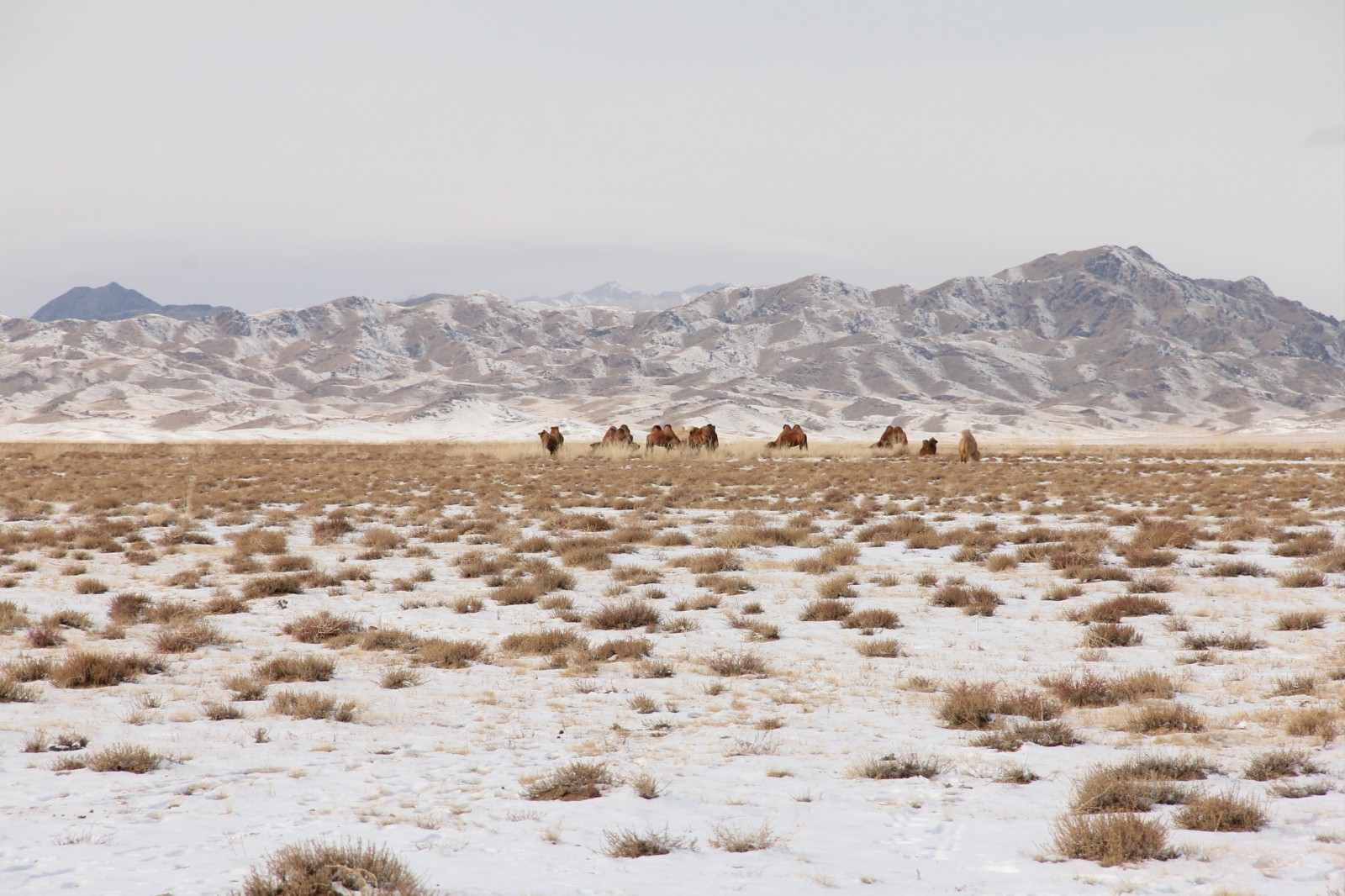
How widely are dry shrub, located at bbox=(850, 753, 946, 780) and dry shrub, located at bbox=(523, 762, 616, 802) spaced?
1.50 m

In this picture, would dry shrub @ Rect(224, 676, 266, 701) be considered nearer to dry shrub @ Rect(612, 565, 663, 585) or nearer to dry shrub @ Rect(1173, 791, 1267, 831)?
dry shrub @ Rect(612, 565, 663, 585)

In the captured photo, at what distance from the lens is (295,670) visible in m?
8.59

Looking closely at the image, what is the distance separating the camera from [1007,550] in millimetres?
15852

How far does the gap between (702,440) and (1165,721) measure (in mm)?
37651

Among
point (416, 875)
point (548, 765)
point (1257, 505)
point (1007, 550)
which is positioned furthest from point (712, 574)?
point (1257, 505)

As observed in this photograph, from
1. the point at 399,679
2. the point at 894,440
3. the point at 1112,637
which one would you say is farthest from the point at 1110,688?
the point at 894,440

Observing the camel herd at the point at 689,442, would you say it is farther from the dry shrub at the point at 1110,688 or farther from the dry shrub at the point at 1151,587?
the dry shrub at the point at 1110,688

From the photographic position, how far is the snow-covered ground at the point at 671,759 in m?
4.78

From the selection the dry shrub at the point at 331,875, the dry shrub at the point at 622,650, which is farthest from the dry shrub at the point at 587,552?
the dry shrub at the point at 331,875

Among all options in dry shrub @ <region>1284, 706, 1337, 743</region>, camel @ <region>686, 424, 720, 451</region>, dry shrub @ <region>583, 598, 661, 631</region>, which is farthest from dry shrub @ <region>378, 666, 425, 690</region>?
camel @ <region>686, 424, 720, 451</region>

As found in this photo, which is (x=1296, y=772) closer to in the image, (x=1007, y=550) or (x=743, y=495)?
(x=1007, y=550)

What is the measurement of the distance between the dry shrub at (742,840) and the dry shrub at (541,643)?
4387 mm

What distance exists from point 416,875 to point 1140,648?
23.6ft

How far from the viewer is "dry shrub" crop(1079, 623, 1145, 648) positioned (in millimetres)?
9562
